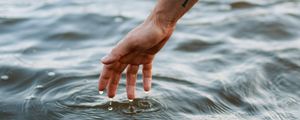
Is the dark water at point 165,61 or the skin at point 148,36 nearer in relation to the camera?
the skin at point 148,36

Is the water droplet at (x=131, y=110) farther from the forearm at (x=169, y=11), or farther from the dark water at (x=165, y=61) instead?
Result: the forearm at (x=169, y=11)

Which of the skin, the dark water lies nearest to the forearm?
the skin

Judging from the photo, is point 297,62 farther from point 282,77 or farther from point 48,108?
point 48,108

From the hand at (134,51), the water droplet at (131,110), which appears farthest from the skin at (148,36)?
the water droplet at (131,110)

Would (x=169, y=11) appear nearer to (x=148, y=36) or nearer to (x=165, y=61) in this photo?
(x=148, y=36)

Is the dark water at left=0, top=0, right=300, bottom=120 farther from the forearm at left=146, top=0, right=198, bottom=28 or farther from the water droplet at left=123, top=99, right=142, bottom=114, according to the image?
the forearm at left=146, top=0, right=198, bottom=28

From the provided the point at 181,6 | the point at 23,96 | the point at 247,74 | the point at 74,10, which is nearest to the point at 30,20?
the point at 74,10
